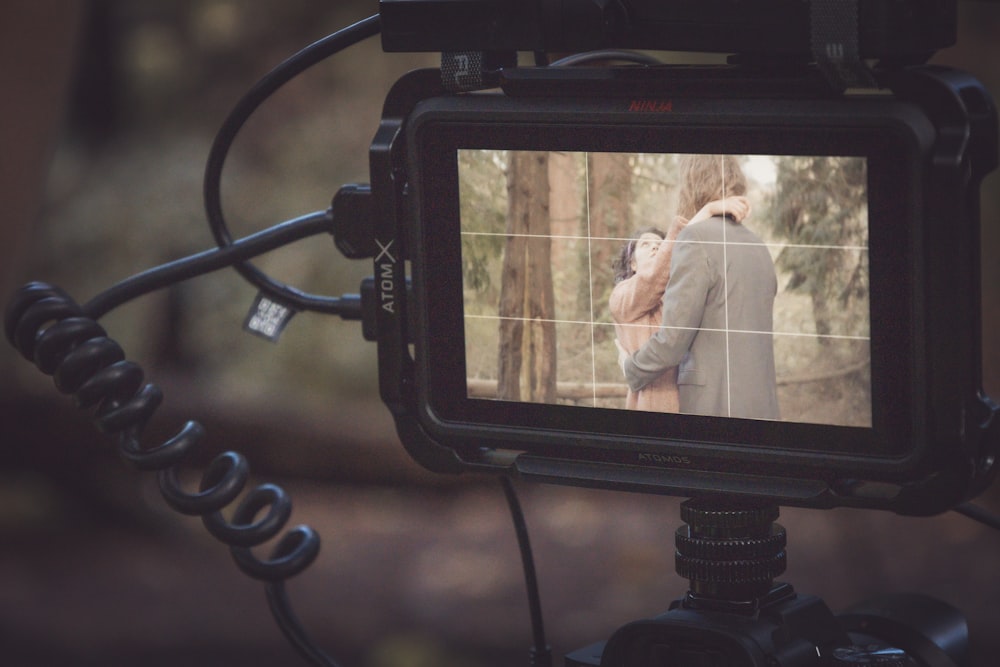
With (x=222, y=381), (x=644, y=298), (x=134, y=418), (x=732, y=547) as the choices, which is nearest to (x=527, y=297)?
(x=644, y=298)

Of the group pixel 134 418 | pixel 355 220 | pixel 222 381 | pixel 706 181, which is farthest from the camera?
pixel 222 381

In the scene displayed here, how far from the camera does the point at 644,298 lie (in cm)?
108

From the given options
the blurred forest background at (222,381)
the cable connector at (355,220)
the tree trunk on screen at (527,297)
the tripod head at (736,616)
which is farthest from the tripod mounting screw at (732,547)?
the blurred forest background at (222,381)

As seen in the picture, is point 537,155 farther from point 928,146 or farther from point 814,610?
point 814,610

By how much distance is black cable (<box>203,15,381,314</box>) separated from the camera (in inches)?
45.5

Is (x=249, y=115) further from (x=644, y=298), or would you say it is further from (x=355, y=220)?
(x=644, y=298)

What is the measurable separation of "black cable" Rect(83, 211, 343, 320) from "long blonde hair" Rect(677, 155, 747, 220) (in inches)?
12.5

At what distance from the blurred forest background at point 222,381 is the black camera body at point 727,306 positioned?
813 mm

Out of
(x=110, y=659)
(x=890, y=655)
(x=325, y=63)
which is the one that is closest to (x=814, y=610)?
(x=890, y=655)

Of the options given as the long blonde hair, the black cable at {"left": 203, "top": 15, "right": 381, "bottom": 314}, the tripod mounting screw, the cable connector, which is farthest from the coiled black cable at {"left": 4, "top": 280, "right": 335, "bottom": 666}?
the long blonde hair

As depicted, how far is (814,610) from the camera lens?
3.68 ft

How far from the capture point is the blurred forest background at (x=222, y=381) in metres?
1.92

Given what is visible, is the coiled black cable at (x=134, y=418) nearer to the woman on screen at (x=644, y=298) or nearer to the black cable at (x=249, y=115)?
the black cable at (x=249, y=115)

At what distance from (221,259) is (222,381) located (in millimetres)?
963
